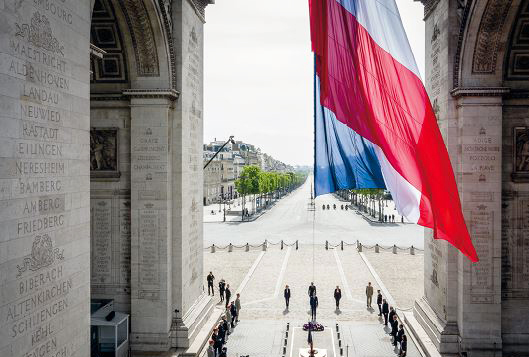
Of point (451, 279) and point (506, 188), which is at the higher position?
point (506, 188)

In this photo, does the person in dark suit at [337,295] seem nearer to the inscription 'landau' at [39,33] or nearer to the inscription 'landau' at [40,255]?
the inscription 'landau' at [40,255]

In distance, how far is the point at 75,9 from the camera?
10.2 metres

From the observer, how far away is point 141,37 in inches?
690

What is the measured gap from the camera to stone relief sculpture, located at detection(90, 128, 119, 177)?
18.7 meters

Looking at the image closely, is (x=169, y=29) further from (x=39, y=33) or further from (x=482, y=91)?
(x=482, y=91)

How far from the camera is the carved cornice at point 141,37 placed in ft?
54.9

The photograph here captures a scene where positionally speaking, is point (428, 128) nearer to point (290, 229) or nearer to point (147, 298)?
point (147, 298)

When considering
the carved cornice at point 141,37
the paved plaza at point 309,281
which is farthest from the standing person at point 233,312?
the carved cornice at point 141,37

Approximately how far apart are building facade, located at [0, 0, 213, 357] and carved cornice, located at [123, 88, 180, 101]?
0.04 m

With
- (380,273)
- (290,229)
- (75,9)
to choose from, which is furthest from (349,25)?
(290,229)

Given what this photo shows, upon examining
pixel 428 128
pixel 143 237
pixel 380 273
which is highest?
pixel 428 128

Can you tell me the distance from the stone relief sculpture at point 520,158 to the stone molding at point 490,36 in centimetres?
292

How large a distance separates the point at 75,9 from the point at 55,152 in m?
3.35

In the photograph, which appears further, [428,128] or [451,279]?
[451,279]
